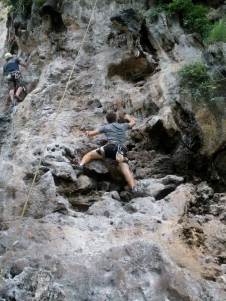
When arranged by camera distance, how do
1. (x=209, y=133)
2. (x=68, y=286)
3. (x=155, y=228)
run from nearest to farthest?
1. (x=68, y=286)
2. (x=155, y=228)
3. (x=209, y=133)

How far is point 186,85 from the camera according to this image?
5.93 metres

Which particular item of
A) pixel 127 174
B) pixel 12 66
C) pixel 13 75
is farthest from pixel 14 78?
pixel 127 174

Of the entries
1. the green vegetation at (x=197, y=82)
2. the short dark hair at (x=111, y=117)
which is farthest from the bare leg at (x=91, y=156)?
the green vegetation at (x=197, y=82)

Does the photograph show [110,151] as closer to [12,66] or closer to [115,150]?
[115,150]

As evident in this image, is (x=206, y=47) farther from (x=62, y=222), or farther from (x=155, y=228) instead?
(x=62, y=222)

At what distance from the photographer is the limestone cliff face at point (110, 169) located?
12.1ft

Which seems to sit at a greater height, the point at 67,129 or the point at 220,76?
the point at 220,76

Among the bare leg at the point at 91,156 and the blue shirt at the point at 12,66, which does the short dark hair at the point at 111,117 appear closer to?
the bare leg at the point at 91,156

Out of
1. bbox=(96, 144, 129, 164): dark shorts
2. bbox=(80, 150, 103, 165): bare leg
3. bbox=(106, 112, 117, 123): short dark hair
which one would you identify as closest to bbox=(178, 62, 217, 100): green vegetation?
bbox=(106, 112, 117, 123): short dark hair

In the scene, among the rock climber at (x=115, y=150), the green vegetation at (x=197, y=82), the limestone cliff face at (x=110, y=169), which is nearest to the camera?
the limestone cliff face at (x=110, y=169)

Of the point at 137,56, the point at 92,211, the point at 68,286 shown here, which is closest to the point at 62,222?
the point at 92,211

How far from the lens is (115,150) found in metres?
5.50

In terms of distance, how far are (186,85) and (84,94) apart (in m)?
2.24

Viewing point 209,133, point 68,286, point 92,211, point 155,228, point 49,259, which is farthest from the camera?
point 209,133
